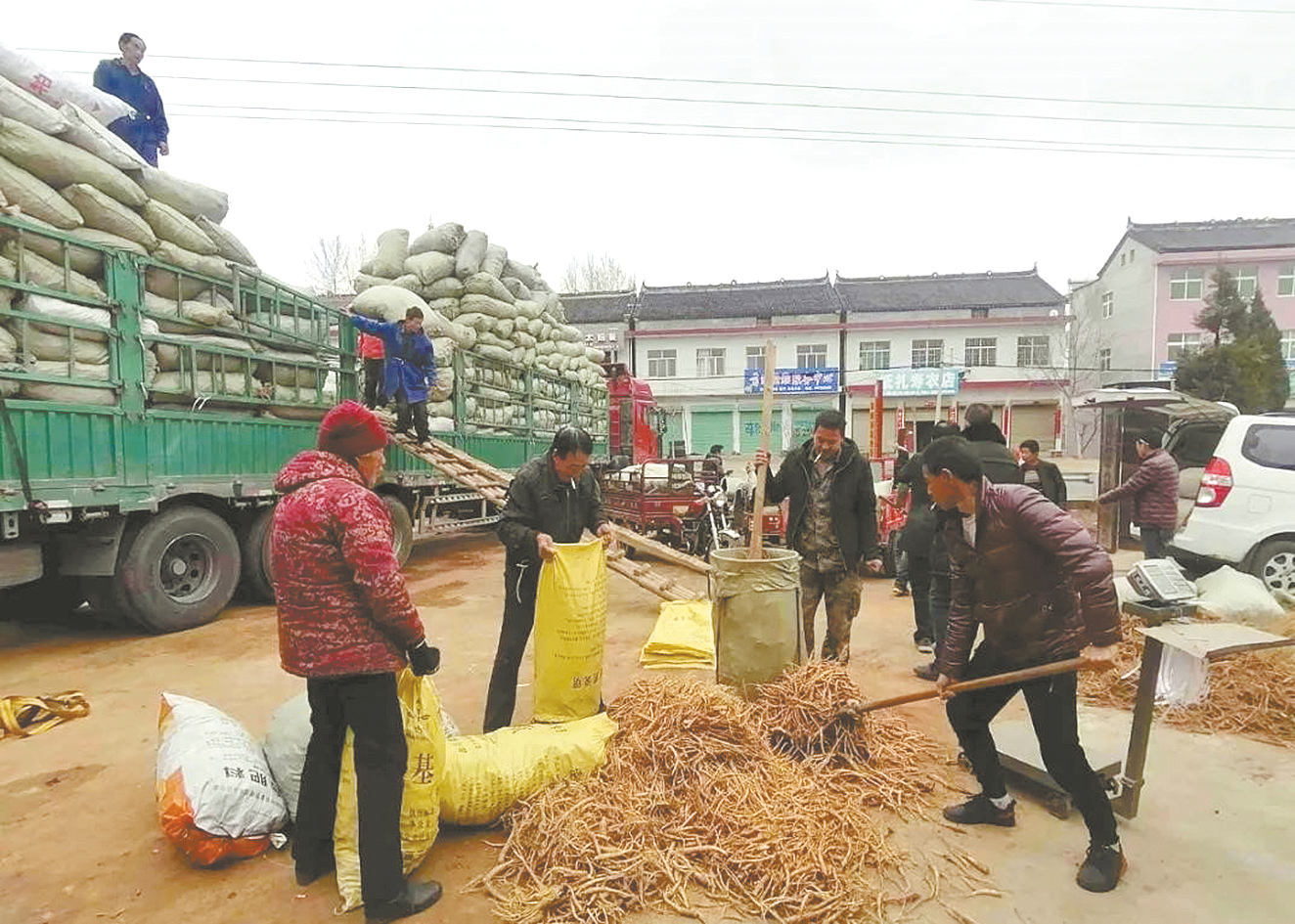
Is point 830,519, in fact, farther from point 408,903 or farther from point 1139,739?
point 408,903

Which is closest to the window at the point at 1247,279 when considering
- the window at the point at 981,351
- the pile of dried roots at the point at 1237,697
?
the window at the point at 981,351

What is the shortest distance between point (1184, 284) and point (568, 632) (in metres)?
32.3

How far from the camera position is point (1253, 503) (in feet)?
18.5

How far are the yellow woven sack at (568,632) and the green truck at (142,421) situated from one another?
3.38 m

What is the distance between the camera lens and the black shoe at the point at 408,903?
82.0 inches

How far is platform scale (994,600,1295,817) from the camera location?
2.45 metres

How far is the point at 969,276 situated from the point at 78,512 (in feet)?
111

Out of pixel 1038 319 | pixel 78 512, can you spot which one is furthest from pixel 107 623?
pixel 1038 319

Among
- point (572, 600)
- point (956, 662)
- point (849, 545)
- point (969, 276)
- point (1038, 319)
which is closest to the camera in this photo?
point (956, 662)

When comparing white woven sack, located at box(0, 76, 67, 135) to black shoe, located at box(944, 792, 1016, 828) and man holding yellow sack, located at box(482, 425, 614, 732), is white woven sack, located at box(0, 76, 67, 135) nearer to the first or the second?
man holding yellow sack, located at box(482, 425, 614, 732)

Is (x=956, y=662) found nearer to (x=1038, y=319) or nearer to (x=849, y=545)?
(x=849, y=545)

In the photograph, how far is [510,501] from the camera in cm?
329

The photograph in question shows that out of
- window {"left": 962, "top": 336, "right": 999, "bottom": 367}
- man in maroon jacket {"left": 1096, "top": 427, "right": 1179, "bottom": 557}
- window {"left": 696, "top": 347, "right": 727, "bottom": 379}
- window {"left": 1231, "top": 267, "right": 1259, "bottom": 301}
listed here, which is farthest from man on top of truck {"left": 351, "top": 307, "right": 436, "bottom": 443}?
window {"left": 1231, "top": 267, "right": 1259, "bottom": 301}

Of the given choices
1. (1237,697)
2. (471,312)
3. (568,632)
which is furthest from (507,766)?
(471,312)
